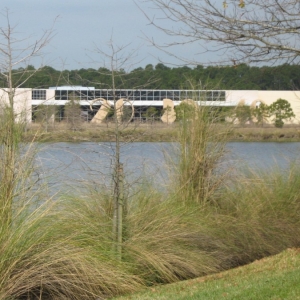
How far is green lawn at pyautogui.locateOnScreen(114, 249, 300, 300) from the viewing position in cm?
611

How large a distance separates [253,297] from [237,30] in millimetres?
2826

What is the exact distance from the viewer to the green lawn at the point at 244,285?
611 cm

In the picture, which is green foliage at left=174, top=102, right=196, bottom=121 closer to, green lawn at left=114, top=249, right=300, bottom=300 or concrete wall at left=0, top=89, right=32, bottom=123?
green lawn at left=114, top=249, right=300, bottom=300

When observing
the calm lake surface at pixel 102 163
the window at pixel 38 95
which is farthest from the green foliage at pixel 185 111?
the window at pixel 38 95

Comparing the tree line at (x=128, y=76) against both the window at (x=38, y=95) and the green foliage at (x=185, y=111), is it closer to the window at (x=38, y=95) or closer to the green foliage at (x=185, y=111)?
the window at (x=38, y=95)

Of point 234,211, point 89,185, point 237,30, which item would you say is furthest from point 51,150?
point 234,211

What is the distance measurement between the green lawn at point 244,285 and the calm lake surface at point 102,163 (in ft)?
5.64

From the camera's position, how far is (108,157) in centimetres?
813

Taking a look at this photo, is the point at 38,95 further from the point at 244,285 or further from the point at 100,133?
the point at 244,285

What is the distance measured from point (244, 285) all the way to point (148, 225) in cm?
187

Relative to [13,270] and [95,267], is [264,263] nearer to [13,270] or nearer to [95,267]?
[95,267]

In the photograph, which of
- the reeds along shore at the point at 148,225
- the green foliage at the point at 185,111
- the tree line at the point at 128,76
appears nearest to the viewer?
the reeds along shore at the point at 148,225

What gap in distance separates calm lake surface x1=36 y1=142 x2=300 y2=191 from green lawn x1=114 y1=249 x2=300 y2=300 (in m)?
1.72

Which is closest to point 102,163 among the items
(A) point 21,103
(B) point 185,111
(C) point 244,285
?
(A) point 21,103
